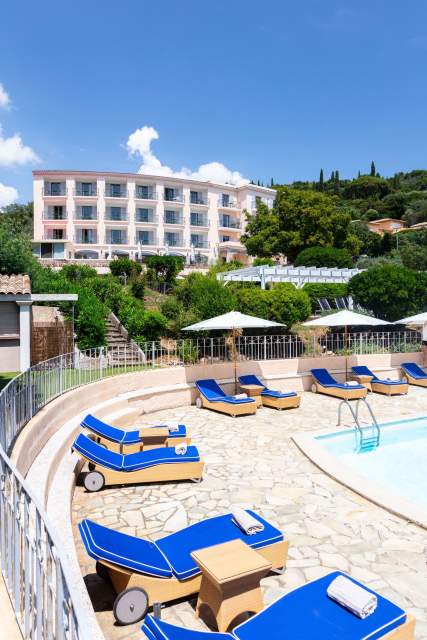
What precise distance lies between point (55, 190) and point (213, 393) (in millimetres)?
46324

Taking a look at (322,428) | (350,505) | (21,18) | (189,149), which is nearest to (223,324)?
(322,428)

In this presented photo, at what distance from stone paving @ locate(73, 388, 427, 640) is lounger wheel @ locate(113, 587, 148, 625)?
9 centimetres

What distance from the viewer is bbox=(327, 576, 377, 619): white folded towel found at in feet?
10.9

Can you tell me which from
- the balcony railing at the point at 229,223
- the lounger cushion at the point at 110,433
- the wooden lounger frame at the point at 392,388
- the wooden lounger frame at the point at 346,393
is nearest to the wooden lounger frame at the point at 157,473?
the lounger cushion at the point at 110,433

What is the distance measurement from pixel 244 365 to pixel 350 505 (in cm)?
831

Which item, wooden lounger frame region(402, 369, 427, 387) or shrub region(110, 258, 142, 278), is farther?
shrub region(110, 258, 142, 278)

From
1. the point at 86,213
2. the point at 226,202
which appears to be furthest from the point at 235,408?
the point at 226,202

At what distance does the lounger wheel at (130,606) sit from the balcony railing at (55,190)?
173ft

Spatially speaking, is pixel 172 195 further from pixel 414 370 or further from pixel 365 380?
pixel 365 380

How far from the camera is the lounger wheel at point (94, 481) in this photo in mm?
6738

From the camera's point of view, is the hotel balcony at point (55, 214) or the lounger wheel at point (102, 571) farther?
the hotel balcony at point (55, 214)

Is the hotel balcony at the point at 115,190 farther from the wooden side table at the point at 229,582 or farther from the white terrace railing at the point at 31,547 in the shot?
the wooden side table at the point at 229,582

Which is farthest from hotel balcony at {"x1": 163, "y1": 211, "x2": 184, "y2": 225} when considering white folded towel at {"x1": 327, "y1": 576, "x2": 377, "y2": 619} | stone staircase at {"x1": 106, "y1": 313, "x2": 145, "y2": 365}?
white folded towel at {"x1": 327, "y1": 576, "x2": 377, "y2": 619}

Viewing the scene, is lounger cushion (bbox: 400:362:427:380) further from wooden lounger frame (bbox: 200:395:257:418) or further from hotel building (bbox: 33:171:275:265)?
hotel building (bbox: 33:171:275:265)
